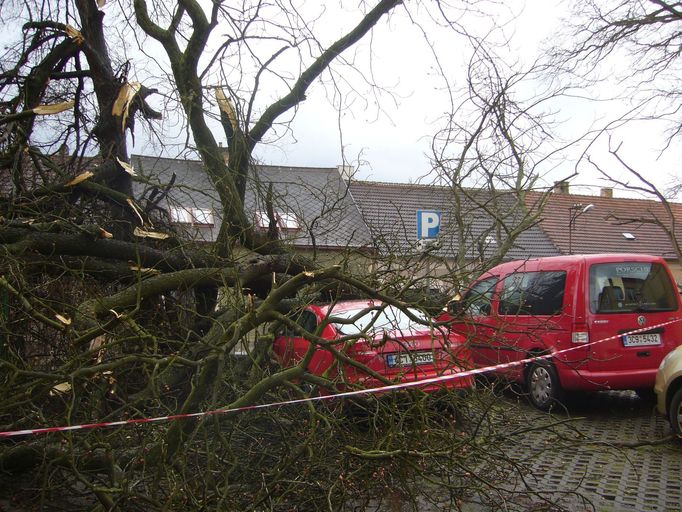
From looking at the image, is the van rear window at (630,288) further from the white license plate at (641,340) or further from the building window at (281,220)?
the building window at (281,220)

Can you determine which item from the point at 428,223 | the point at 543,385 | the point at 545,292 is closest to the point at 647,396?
the point at 543,385

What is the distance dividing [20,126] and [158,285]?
222 cm

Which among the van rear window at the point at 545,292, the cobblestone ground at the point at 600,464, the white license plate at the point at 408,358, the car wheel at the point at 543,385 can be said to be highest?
the van rear window at the point at 545,292

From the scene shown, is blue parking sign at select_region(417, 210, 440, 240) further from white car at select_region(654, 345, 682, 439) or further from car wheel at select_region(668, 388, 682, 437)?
car wheel at select_region(668, 388, 682, 437)

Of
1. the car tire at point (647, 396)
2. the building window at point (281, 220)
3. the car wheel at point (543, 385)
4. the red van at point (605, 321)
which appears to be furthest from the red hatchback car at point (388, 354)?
the car tire at point (647, 396)

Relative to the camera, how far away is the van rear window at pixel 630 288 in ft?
26.4

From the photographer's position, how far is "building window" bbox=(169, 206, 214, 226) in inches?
305

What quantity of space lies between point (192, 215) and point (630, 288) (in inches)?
201

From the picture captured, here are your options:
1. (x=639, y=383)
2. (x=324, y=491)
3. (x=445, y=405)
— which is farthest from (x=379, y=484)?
(x=639, y=383)

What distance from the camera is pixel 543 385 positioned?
27.4 feet

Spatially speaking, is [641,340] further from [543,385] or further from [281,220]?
[281,220]

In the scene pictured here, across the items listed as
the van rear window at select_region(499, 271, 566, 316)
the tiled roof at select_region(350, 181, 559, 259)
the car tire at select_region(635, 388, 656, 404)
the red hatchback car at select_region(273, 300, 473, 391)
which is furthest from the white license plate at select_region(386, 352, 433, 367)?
the car tire at select_region(635, 388, 656, 404)

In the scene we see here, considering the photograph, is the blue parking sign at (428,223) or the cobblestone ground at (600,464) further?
the blue parking sign at (428,223)

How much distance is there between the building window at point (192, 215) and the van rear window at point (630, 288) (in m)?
4.49
